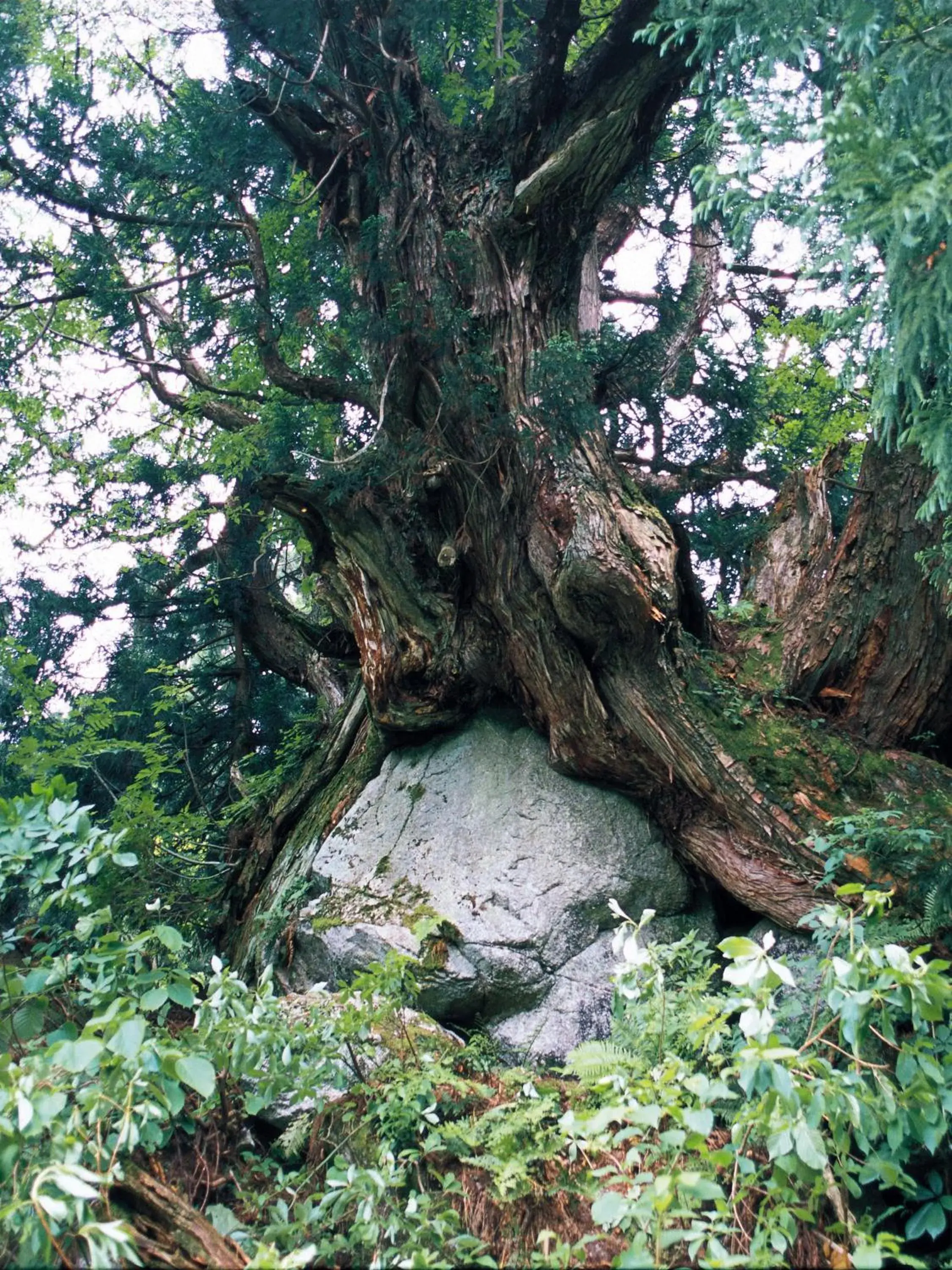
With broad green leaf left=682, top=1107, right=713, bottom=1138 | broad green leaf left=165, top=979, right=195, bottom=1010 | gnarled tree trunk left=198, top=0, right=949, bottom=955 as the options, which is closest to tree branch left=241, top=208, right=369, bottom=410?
gnarled tree trunk left=198, top=0, right=949, bottom=955

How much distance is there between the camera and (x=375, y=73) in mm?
6348

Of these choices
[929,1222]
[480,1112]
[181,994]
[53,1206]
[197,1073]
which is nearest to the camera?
[53,1206]

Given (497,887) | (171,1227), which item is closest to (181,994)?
(171,1227)

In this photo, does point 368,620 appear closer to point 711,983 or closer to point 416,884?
point 416,884

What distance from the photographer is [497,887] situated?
5.37m

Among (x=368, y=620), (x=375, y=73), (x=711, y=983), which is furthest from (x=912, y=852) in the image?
(x=375, y=73)

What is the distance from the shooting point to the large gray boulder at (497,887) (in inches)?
198

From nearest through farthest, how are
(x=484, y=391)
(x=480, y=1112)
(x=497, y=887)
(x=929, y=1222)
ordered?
1. (x=929, y=1222)
2. (x=480, y=1112)
3. (x=497, y=887)
4. (x=484, y=391)

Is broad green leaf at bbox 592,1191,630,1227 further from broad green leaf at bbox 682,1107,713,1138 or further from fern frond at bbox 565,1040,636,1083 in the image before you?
fern frond at bbox 565,1040,636,1083

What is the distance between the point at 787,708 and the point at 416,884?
2.36m

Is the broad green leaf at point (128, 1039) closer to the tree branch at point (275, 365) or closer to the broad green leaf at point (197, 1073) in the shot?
the broad green leaf at point (197, 1073)

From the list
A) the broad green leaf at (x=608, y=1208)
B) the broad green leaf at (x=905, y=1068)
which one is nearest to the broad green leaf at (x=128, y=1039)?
the broad green leaf at (x=608, y=1208)

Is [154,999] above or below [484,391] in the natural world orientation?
below

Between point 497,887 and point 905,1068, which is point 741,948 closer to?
point 905,1068
